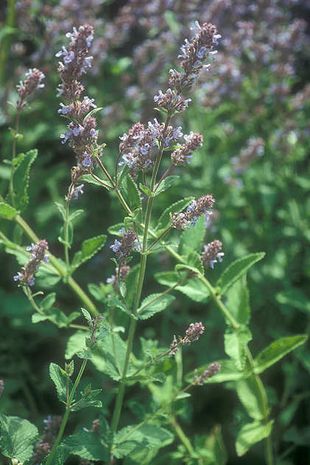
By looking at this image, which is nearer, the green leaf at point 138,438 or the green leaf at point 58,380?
the green leaf at point 58,380

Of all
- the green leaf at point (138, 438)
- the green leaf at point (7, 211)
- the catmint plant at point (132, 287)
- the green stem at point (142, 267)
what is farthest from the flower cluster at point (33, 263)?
the green leaf at point (138, 438)

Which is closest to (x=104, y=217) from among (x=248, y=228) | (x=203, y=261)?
(x=248, y=228)

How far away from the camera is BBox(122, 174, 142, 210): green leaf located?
2.31 m

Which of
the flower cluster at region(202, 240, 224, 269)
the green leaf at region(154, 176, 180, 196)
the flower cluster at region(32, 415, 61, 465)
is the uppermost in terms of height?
the green leaf at region(154, 176, 180, 196)

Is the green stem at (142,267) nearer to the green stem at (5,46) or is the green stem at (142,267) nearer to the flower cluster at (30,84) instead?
the flower cluster at (30,84)

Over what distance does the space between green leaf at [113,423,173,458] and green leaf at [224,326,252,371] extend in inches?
14.5

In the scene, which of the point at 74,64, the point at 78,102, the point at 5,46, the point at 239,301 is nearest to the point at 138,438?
the point at 239,301

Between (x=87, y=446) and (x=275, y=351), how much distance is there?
2.75 ft

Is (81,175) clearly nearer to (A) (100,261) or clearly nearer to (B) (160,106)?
(B) (160,106)

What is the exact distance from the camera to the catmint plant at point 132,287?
2131 millimetres

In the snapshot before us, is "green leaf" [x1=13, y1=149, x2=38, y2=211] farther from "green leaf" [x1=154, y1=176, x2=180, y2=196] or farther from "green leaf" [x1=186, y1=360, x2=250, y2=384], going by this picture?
"green leaf" [x1=186, y1=360, x2=250, y2=384]

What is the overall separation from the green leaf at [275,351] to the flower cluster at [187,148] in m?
0.94

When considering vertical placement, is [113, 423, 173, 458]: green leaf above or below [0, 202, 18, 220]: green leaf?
below

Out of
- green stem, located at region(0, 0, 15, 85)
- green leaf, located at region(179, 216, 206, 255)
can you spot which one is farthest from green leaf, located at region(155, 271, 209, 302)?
green stem, located at region(0, 0, 15, 85)
